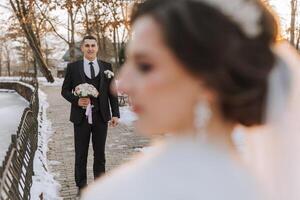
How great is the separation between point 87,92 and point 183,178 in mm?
3893

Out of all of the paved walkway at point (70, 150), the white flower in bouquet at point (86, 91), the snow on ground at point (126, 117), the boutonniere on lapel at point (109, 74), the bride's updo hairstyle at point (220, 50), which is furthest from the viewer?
the snow on ground at point (126, 117)

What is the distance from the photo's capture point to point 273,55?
1.12m

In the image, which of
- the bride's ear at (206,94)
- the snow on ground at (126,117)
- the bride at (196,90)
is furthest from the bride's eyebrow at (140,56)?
the snow on ground at (126,117)

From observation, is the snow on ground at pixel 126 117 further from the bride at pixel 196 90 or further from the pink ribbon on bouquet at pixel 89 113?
the bride at pixel 196 90

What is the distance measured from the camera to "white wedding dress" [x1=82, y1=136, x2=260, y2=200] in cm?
109

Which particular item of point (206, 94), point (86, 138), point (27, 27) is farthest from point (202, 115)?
point (27, 27)

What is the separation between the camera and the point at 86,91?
16.1ft

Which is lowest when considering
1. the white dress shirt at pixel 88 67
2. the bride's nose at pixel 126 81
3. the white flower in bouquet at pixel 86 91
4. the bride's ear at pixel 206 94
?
the white flower in bouquet at pixel 86 91

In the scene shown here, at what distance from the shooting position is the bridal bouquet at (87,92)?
4.88 metres

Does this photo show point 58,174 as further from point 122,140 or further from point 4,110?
point 4,110

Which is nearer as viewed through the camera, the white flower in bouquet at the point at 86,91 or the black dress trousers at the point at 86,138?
the white flower in bouquet at the point at 86,91

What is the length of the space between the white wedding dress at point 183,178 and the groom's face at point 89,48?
12.6ft

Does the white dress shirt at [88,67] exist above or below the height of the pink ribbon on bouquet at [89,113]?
above

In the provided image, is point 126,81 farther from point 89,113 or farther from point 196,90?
point 89,113
